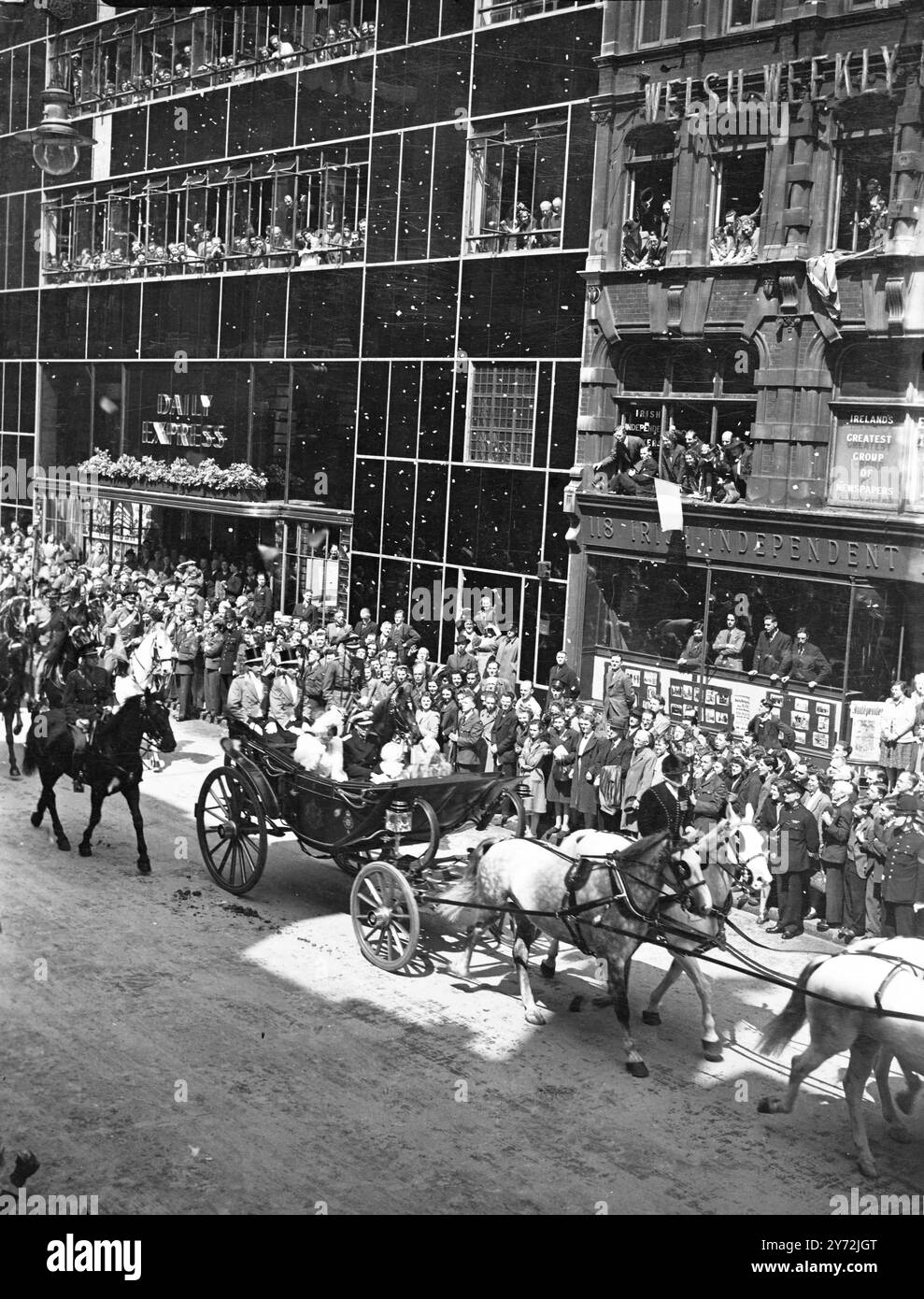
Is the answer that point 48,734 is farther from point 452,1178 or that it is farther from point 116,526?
point 116,526

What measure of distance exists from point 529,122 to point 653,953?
13.1m

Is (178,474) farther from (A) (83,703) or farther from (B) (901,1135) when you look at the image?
(B) (901,1135)

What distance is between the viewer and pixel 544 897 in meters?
10.3

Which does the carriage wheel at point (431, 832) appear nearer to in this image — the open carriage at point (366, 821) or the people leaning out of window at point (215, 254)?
the open carriage at point (366, 821)

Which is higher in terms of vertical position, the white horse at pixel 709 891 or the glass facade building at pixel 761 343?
the glass facade building at pixel 761 343

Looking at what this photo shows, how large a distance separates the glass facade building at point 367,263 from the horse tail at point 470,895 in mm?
9701

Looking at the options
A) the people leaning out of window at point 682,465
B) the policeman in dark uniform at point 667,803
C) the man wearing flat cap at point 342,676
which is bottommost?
the policeman in dark uniform at point 667,803

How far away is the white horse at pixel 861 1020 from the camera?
8.10 metres

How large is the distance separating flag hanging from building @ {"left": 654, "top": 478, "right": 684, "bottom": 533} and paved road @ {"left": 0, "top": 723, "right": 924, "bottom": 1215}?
778 centimetres

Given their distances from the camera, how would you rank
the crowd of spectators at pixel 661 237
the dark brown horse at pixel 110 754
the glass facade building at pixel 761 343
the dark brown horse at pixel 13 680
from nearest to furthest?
the dark brown horse at pixel 110 754 → the glass facade building at pixel 761 343 → the dark brown horse at pixel 13 680 → the crowd of spectators at pixel 661 237

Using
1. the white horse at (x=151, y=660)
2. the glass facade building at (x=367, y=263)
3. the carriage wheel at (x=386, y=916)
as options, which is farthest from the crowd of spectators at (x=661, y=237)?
the carriage wheel at (x=386, y=916)

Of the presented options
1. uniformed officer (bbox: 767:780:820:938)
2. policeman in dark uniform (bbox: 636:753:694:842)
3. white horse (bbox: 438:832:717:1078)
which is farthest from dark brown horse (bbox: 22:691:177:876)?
uniformed officer (bbox: 767:780:820:938)

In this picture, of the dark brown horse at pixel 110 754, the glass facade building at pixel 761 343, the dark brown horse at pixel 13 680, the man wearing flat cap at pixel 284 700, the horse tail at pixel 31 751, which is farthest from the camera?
the dark brown horse at pixel 13 680

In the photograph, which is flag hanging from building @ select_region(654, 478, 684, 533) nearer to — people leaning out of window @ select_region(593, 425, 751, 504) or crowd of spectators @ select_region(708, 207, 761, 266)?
people leaning out of window @ select_region(593, 425, 751, 504)
